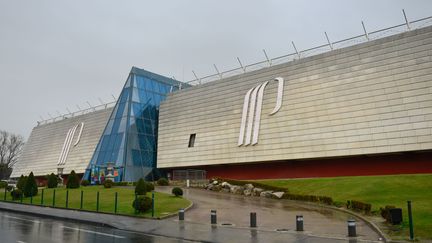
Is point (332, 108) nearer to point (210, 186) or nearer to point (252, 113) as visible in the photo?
point (252, 113)

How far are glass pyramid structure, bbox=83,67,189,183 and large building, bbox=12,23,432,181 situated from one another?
149 millimetres

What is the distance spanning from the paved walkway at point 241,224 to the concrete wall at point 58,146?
35625 mm

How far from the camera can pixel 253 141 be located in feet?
138

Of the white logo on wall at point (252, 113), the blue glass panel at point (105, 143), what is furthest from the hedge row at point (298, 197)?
the blue glass panel at point (105, 143)

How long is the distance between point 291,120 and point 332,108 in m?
4.40

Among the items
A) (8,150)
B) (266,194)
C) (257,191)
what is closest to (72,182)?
(257,191)

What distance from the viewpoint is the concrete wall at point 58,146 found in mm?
61562

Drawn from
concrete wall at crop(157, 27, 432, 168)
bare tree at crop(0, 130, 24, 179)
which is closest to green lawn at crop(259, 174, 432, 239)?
concrete wall at crop(157, 27, 432, 168)

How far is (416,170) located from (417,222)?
19.5 meters

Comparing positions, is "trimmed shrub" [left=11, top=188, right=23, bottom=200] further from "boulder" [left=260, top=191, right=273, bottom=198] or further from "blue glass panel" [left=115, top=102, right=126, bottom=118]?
"boulder" [left=260, top=191, right=273, bottom=198]

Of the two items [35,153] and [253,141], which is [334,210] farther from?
[35,153]

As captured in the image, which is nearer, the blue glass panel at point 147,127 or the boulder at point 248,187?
the boulder at point 248,187

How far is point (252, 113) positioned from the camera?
43000 mm

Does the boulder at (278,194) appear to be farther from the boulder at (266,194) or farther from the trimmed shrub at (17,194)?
the trimmed shrub at (17,194)
